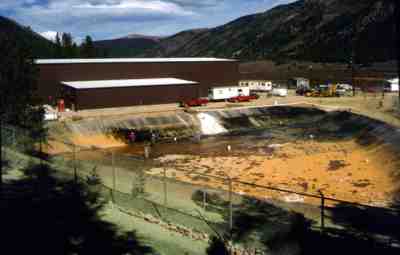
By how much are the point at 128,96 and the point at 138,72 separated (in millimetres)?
10205

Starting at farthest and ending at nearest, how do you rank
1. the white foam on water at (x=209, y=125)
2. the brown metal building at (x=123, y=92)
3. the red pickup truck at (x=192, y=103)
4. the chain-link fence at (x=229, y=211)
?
1. the red pickup truck at (x=192, y=103)
2. the brown metal building at (x=123, y=92)
3. the white foam on water at (x=209, y=125)
4. the chain-link fence at (x=229, y=211)

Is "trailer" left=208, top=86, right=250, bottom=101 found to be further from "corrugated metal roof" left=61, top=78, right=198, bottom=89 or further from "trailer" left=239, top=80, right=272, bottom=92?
"trailer" left=239, top=80, right=272, bottom=92

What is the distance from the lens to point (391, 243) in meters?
14.8

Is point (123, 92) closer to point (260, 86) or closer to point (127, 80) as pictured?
point (127, 80)

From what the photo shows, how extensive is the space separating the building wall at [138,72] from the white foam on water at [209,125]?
15.7 metres

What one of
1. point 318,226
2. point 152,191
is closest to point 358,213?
point 318,226

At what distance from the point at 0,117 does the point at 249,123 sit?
34.0 meters

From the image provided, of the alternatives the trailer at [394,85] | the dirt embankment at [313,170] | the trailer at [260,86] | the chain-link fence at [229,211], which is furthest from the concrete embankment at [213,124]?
the chain-link fence at [229,211]

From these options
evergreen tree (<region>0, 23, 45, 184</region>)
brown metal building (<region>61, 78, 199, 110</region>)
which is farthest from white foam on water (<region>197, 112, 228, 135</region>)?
evergreen tree (<region>0, 23, 45, 184</region>)

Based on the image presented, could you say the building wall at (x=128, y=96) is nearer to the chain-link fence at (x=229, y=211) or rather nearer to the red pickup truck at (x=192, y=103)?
the red pickup truck at (x=192, y=103)

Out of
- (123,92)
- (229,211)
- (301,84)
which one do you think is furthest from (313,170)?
(301,84)

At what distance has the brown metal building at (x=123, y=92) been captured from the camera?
6031cm

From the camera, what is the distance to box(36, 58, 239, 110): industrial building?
61719 mm

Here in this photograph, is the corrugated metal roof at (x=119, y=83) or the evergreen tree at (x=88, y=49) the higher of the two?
the evergreen tree at (x=88, y=49)
